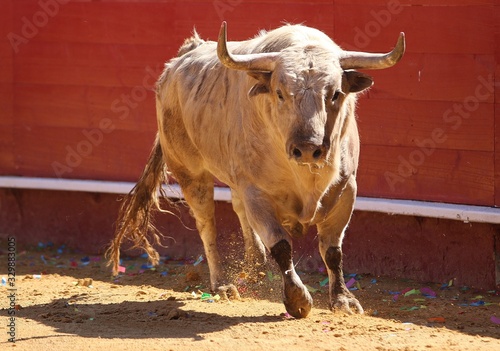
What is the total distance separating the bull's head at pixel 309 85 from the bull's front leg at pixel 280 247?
44 centimetres

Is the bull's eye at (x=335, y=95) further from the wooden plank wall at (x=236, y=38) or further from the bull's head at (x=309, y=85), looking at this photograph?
the wooden plank wall at (x=236, y=38)

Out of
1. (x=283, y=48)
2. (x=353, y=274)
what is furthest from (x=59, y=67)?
(x=283, y=48)

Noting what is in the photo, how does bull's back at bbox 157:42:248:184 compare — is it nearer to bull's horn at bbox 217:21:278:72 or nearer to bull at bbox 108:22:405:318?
bull at bbox 108:22:405:318

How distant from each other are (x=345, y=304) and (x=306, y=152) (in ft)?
3.08

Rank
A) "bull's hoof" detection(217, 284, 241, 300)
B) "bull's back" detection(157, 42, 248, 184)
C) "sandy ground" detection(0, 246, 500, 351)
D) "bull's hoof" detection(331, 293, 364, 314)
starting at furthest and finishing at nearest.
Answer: "bull's hoof" detection(217, 284, 241, 300) < "bull's back" detection(157, 42, 248, 184) < "bull's hoof" detection(331, 293, 364, 314) < "sandy ground" detection(0, 246, 500, 351)

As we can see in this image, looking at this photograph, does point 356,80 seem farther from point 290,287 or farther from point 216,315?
point 216,315

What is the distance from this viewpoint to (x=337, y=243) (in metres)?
4.68

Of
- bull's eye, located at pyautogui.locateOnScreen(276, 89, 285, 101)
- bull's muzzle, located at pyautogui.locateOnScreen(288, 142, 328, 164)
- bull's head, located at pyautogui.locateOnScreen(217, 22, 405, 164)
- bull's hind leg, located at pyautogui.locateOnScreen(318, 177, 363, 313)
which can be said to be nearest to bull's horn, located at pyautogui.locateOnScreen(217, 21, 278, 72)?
bull's head, located at pyautogui.locateOnScreen(217, 22, 405, 164)

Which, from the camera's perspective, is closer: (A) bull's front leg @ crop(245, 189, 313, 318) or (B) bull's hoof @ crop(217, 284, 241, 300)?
(A) bull's front leg @ crop(245, 189, 313, 318)

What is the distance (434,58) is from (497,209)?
86 cm

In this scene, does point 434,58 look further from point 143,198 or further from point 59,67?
point 59,67

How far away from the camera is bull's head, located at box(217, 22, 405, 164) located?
396 cm

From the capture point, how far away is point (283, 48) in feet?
14.6

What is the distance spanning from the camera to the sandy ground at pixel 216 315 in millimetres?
4047
